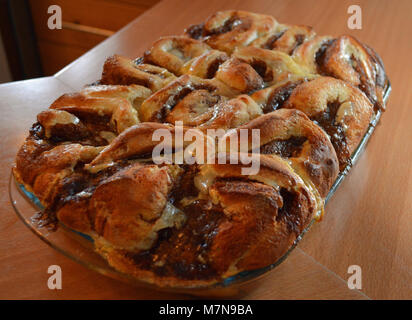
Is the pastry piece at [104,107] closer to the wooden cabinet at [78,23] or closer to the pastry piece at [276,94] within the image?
the pastry piece at [276,94]

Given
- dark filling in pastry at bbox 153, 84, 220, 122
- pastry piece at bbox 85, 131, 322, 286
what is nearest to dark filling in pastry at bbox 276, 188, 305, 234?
pastry piece at bbox 85, 131, 322, 286

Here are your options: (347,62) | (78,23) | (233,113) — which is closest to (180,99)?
Result: (233,113)

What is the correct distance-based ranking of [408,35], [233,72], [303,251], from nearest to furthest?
[303,251]
[233,72]
[408,35]

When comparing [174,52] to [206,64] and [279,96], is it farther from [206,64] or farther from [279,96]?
[279,96]

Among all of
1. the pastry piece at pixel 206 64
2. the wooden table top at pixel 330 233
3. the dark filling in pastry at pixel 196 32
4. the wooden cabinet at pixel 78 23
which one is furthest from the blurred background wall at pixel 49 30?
the pastry piece at pixel 206 64
